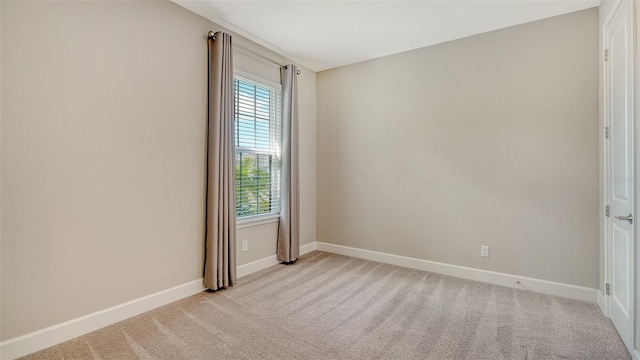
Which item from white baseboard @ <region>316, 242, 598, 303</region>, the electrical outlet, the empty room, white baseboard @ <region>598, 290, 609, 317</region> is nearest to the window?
the empty room

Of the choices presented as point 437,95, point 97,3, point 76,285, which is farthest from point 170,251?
point 437,95

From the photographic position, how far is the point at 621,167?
85.4 inches

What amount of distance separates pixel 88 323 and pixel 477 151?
153 inches

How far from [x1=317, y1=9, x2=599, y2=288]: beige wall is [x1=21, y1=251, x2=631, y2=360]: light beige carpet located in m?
0.56

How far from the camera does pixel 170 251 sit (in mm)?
2756

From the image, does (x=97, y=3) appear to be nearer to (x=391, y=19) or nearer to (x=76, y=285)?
(x=76, y=285)

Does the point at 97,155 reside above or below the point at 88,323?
above

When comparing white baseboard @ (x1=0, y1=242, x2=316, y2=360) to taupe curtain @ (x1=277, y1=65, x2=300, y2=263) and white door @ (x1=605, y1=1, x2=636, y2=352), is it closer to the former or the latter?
taupe curtain @ (x1=277, y1=65, x2=300, y2=263)

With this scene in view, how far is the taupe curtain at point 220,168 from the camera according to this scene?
2955 mm

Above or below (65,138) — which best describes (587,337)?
below

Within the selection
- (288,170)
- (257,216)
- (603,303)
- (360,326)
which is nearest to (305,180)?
(288,170)

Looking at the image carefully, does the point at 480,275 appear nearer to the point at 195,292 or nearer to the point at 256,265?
the point at 256,265

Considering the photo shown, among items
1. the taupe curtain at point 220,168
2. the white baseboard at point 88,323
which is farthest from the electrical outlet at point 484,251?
the white baseboard at point 88,323

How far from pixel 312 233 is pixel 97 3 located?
352 centimetres
